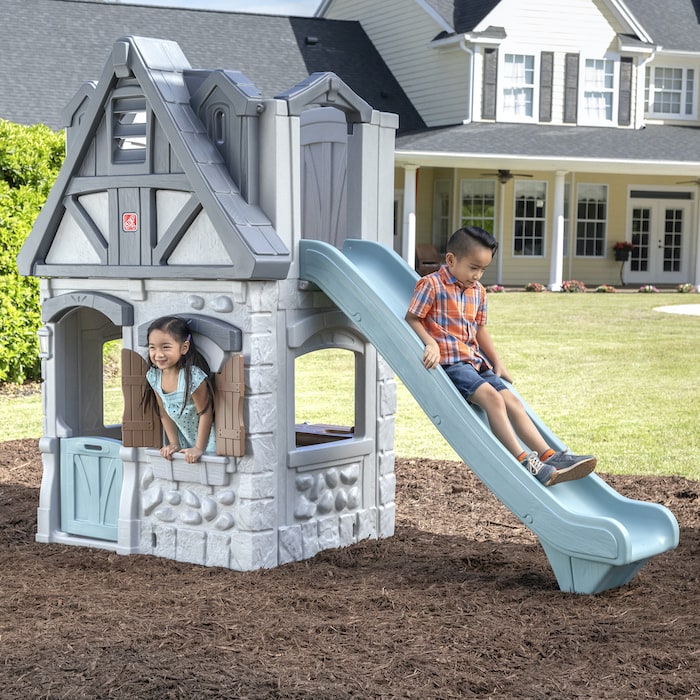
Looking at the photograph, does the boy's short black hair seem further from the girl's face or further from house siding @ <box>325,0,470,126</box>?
house siding @ <box>325,0,470,126</box>

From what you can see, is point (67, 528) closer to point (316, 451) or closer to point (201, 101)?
point (316, 451)

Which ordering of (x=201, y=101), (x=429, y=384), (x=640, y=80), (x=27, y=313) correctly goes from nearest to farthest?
(x=429, y=384) < (x=201, y=101) < (x=27, y=313) < (x=640, y=80)

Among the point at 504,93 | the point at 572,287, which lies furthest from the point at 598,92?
the point at 572,287

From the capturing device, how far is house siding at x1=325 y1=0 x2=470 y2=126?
Result: 25891 mm

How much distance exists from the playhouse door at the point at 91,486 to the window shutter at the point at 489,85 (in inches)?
824

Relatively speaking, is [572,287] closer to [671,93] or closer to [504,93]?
[504,93]

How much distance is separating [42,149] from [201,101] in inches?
286

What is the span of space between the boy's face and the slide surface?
1.21 ft

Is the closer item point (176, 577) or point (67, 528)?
point (176, 577)

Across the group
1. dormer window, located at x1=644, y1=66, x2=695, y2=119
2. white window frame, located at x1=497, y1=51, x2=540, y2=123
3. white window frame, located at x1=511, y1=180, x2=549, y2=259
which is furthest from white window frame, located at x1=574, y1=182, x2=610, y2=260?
white window frame, located at x1=497, y1=51, x2=540, y2=123

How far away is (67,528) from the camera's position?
6422mm

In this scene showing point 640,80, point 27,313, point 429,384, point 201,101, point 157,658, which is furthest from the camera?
point 640,80

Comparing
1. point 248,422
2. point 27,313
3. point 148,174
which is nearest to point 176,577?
point 248,422

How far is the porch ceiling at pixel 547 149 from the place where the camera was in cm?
2416
